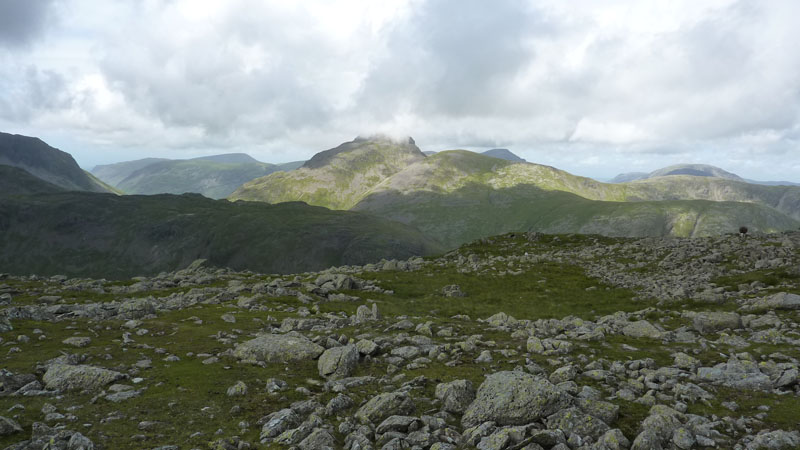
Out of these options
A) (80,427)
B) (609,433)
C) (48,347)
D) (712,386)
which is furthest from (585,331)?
(48,347)

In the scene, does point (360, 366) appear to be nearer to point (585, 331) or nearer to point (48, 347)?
point (585, 331)

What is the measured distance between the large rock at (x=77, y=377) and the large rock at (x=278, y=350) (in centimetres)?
515

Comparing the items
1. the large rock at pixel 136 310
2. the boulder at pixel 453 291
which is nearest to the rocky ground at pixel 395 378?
the large rock at pixel 136 310

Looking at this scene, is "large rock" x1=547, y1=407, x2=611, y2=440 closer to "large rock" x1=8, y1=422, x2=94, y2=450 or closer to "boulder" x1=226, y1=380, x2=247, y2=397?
"boulder" x1=226, y1=380, x2=247, y2=397

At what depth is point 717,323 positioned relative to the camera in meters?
23.6

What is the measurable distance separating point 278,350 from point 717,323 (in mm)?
25230

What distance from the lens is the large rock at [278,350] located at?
19.4 metres

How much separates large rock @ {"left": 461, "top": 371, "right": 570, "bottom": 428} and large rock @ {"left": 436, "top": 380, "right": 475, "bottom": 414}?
0.58 m

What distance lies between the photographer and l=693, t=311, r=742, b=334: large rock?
2327 cm

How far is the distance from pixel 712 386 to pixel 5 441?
22944 millimetres

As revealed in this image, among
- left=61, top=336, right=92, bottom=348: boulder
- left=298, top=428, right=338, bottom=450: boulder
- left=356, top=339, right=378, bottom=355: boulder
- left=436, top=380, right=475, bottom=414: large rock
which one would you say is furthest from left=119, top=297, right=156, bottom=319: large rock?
left=436, top=380, right=475, bottom=414: large rock

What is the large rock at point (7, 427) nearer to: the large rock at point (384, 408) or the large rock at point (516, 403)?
the large rock at point (384, 408)

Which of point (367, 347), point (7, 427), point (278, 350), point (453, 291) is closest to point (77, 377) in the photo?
point (7, 427)

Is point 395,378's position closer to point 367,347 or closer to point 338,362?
point 338,362
